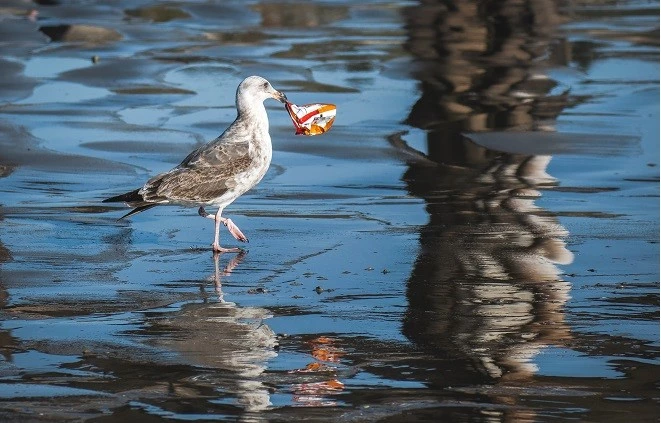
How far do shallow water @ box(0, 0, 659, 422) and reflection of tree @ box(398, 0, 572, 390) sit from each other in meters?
0.03

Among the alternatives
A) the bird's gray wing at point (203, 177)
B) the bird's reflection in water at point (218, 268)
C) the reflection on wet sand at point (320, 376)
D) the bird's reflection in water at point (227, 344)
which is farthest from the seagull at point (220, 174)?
the reflection on wet sand at point (320, 376)

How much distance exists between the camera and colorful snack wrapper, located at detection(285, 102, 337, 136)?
10188 millimetres

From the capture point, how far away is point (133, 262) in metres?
9.17

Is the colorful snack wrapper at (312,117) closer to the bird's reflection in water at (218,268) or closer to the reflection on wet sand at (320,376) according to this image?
the bird's reflection in water at (218,268)

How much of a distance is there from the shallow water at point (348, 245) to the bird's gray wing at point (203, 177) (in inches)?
14.7

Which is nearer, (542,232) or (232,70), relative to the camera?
(542,232)

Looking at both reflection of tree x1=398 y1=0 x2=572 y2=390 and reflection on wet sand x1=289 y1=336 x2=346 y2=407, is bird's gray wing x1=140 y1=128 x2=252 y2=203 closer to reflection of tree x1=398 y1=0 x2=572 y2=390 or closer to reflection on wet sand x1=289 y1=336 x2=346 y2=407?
reflection of tree x1=398 y1=0 x2=572 y2=390

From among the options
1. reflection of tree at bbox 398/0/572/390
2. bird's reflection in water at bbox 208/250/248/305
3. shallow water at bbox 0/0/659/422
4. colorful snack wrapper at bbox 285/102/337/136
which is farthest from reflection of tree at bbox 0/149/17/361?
colorful snack wrapper at bbox 285/102/337/136

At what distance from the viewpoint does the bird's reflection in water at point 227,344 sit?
21.4 feet

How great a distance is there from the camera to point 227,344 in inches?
285

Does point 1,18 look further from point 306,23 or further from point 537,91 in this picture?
point 537,91

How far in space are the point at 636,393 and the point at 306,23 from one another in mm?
18219

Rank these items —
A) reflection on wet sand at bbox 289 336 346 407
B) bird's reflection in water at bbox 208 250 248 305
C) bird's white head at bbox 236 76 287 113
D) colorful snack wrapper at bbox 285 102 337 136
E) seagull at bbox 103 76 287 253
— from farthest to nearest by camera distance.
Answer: colorful snack wrapper at bbox 285 102 337 136
bird's white head at bbox 236 76 287 113
seagull at bbox 103 76 287 253
bird's reflection in water at bbox 208 250 248 305
reflection on wet sand at bbox 289 336 346 407

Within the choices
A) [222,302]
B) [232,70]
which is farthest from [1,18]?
[222,302]
